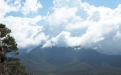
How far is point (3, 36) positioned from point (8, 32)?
1866mm

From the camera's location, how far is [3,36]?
144 ft

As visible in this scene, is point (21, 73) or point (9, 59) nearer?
point (21, 73)

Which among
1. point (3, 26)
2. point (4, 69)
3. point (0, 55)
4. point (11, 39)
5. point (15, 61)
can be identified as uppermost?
point (3, 26)

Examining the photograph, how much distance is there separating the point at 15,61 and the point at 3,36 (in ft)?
23.2

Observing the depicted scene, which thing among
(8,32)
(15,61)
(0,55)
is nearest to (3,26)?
(8,32)

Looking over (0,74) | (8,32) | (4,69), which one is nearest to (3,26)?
(8,32)

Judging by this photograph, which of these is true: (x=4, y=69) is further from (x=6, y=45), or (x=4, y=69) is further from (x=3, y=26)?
(x=3, y=26)

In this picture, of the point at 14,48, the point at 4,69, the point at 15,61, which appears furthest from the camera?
the point at 15,61

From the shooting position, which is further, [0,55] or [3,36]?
[3,36]

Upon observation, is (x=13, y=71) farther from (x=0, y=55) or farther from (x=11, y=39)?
(x=0, y=55)

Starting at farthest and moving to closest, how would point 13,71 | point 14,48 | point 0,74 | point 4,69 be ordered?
point 14,48
point 13,71
point 4,69
point 0,74

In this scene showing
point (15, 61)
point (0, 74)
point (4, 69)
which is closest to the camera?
point (0, 74)

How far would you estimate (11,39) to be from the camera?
144 ft

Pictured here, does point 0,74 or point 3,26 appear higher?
point 3,26
